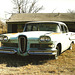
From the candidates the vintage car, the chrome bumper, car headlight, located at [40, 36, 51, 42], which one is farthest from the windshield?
the chrome bumper

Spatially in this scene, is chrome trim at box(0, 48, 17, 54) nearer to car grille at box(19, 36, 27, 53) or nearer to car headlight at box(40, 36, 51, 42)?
car grille at box(19, 36, 27, 53)

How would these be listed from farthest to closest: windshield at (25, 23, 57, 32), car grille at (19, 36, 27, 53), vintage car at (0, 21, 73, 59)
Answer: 1. windshield at (25, 23, 57, 32)
2. car grille at (19, 36, 27, 53)
3. vintage car at (0, 21, 73, 59)

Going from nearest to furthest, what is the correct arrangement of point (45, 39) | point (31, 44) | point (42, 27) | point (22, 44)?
point (45, 39)
point (31, 44)
point (22, 44)
point (42, 27)

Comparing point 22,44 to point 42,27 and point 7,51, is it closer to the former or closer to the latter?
point 7,51

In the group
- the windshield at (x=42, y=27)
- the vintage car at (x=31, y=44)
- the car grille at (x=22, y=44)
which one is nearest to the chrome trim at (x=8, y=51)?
the vintage car at (x=31, y=44)

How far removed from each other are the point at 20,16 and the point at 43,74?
2119cm

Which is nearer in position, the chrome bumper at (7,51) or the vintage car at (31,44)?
the vintage car at (31,44)

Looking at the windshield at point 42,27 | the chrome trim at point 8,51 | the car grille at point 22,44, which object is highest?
the windshield at point 42,27

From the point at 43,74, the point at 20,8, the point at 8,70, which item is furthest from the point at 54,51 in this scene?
the point at 20,8

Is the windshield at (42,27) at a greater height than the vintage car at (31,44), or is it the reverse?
the windshield at (42,27)

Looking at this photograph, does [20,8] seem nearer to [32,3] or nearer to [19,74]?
[32,3]

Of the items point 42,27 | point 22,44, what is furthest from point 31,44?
point 42,27

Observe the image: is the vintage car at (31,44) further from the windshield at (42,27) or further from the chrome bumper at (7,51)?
the windshield at (42,27)

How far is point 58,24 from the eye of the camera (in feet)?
21.0
